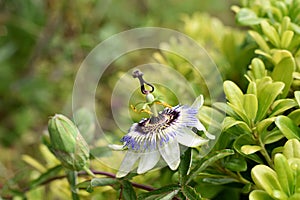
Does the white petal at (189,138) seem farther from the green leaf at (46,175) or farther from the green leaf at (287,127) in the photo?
the green leaf at (46,175)

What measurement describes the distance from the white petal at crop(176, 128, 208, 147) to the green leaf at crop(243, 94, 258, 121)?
47 mm

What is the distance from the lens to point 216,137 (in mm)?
492

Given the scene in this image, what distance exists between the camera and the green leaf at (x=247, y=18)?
579mm

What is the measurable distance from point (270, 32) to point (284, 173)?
20cm

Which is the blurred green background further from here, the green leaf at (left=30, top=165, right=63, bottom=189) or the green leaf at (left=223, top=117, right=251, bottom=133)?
the green leaf at (left=223, top=117, right=251, bottom=133)

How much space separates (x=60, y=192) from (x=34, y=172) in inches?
2.2

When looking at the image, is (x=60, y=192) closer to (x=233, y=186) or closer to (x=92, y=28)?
(x=233, y=186)

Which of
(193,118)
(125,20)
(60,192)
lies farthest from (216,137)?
(125,20)

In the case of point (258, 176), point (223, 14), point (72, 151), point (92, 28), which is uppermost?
point (223, 14)

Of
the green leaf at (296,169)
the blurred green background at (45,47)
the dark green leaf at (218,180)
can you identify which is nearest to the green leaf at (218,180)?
the dark green leaf at (218,180)

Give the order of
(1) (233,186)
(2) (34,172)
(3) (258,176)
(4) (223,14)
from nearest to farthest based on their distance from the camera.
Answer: (3) (258,176), (1) (233,186), (2) (34,172), (4) (223,14)

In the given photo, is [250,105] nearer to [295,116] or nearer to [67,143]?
[295,116]

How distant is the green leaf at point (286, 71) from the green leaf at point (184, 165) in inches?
4.8

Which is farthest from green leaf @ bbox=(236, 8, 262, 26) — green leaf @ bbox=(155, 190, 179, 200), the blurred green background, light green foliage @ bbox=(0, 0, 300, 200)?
the blurred green background
